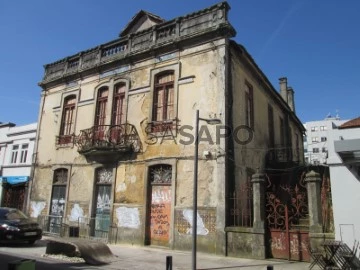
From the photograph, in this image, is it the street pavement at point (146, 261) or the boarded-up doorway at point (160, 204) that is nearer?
the street pavement at point (146, 261)

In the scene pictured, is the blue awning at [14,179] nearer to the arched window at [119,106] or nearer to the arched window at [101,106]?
the arched window at [101,106]

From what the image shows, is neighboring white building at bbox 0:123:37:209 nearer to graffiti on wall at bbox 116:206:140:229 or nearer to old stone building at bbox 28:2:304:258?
old stone building at bbox 28:2:304:258

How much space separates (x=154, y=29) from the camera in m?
15.0

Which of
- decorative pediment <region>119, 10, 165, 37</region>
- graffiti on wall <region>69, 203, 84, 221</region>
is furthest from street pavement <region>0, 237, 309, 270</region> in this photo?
decorative pediment <region>119, 10, 165, 37</region>

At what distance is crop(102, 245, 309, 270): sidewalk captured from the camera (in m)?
9.05

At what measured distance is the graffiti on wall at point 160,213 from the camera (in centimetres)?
1273

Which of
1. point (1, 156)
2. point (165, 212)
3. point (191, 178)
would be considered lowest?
point (165, 212)

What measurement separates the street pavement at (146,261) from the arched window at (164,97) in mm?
5400

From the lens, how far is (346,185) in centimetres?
866

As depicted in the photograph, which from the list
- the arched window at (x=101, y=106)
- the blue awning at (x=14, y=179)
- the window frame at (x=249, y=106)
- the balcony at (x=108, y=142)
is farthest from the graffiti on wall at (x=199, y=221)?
the blue awning at (x=14, y=179)

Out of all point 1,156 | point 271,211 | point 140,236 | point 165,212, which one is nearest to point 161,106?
point 165,212

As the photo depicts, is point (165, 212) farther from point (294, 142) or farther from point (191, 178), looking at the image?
point (294, 142)

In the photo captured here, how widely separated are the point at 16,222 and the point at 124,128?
553cm

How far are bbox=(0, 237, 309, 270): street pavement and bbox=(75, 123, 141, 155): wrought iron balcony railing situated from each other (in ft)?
13.9
